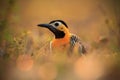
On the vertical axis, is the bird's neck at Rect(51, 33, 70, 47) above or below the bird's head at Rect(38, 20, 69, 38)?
below

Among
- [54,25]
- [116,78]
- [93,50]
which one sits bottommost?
[116,78]

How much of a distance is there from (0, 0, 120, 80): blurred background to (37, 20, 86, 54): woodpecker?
5 cm

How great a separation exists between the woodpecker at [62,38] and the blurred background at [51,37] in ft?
0.17

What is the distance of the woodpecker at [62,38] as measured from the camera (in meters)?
2.60

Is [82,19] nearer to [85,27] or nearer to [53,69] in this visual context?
[85,27]

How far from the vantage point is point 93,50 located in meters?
2.62

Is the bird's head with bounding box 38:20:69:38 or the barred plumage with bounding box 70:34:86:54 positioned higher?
the bird's head with bounding box 38:20:69:38

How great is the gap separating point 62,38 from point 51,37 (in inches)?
3.1

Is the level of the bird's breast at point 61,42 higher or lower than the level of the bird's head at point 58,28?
lower

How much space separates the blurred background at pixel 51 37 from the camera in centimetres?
261

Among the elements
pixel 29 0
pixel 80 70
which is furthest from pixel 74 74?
pixel 29 0

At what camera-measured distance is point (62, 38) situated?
260 cm

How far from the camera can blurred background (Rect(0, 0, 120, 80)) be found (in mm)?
2607

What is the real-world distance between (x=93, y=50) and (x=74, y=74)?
0.63ft
